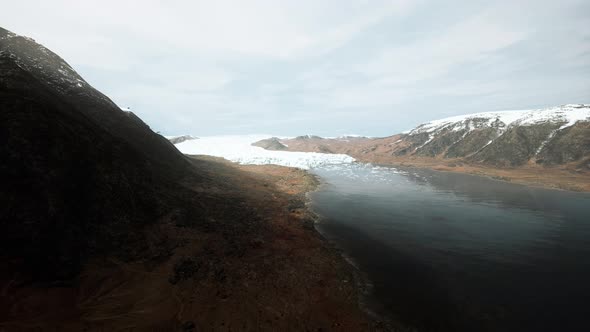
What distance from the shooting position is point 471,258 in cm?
2350

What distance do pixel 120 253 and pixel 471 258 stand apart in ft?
102

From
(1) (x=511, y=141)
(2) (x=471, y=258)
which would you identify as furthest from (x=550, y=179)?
(2) (x=471, y=258)

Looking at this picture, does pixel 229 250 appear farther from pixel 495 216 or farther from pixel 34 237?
pixel 495 216

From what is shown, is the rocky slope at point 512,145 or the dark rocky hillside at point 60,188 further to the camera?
the rocky slope at point 512,145

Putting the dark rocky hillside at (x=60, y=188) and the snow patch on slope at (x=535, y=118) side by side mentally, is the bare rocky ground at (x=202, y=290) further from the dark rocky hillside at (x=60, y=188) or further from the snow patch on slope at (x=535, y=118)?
the snow patch on slope at (x=535, y=118)

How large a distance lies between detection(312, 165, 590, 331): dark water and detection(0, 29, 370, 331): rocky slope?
4417 mm

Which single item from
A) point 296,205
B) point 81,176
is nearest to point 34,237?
point 81,176

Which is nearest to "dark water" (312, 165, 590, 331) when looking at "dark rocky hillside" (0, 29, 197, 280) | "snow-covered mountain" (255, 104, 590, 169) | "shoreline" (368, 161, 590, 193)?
"shoreline" (368, 161, 590, 193)

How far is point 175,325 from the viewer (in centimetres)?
1309

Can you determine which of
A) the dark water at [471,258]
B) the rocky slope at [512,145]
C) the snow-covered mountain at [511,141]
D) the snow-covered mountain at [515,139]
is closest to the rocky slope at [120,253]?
the dark water at [471,258]

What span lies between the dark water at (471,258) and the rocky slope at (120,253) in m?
4.42

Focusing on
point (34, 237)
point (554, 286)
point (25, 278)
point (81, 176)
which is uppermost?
point (81, 176)

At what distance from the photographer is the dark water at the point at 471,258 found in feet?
52.4

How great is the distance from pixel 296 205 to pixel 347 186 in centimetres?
2709
